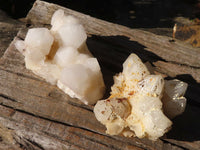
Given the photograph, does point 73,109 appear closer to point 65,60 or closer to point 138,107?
point 65,60

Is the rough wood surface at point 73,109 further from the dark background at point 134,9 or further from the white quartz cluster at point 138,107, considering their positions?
the dark background at point 134,9

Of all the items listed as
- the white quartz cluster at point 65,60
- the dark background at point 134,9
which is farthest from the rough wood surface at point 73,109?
the dark background at point 134,9

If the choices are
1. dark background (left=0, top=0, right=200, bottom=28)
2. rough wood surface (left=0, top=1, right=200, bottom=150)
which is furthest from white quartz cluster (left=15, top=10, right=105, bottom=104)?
dark background (left=0, top=0, right=200, bottom=28)

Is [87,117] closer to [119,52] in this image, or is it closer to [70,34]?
[70,34]

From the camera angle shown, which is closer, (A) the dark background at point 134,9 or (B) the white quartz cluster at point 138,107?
(B) the white quartz cluster at point 138,107

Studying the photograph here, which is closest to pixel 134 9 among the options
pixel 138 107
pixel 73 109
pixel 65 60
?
pixel 65 60

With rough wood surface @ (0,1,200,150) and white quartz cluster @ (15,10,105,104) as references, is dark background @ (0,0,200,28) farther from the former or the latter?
white quartz cluster @ (15,10,105,104)
